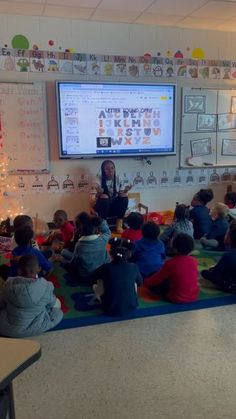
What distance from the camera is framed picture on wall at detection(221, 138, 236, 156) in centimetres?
511

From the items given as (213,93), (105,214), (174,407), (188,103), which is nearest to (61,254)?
(105,214)

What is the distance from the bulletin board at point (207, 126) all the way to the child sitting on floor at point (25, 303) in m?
3.36

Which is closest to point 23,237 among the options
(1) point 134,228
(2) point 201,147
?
(1) point 134,228

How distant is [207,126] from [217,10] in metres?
1.48

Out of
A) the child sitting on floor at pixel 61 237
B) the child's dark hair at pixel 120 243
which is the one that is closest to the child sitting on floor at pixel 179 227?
the child's dark hair at pixel 120 243

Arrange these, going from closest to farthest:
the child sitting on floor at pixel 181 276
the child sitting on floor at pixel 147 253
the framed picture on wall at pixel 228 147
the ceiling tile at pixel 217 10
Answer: the child sitting on floor at pixel 181 276 → the child sitting on floor at pixel 147 253 → the ceiling tile at pixel 217 10 → the framed picture on wall at pixel 228 147

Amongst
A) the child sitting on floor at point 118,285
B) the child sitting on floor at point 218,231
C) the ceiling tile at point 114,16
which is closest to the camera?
the child sitting on floor at point 118,285

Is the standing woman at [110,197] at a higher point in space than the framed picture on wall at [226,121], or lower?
lower

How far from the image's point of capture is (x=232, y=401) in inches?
64.9

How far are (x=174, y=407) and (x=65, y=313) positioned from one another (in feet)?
3.37

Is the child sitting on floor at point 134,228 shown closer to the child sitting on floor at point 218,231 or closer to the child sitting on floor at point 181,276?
the child sitting on floor at point 181,276

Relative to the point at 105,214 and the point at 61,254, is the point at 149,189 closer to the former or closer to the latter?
the point at 105,214

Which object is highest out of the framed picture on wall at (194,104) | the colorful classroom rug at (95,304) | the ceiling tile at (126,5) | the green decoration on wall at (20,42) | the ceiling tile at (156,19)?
the ceiling tile at (156,19)

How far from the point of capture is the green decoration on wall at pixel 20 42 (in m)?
4.08
